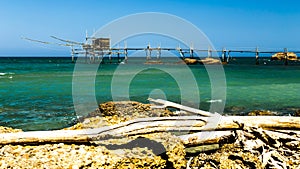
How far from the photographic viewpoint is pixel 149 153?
14.4ft

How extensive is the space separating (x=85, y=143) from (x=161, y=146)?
1.19 m

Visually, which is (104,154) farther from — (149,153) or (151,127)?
(151,127)

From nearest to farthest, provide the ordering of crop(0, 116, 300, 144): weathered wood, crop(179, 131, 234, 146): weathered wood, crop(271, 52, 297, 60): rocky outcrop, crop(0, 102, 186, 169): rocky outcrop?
crop(0, 102, 186, 169): rocky outcrop < crop(0, 116, 300, 144): weathered wood < crop(179, 131, 234, 146): weathered wood < crop(271, 52, 297, 60): rocky outcrop

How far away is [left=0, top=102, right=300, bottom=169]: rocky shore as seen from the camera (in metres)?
3.94

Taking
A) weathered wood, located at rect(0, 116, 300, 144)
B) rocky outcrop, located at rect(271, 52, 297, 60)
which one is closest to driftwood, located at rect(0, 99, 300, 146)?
weathered wood, located at rect(0, 116, 300, 144)

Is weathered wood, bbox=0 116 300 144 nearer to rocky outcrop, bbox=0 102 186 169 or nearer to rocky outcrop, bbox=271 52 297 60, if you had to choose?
rocky outcrop, bbox=0 102 186 169

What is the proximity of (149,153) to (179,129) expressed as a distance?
894 mm

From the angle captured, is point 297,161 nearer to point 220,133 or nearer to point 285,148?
point 285,148

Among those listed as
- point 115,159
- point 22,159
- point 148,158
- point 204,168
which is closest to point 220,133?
point 204,168

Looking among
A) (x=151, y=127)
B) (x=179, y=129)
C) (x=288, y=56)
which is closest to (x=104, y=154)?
(x=151, y=127)

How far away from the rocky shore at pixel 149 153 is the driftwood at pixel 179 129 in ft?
0.30

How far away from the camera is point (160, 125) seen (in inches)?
195

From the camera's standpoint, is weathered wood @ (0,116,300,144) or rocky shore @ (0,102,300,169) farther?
weathered wood @ (0,116,300,144)

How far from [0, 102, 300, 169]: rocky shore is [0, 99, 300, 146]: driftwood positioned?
9 cm
